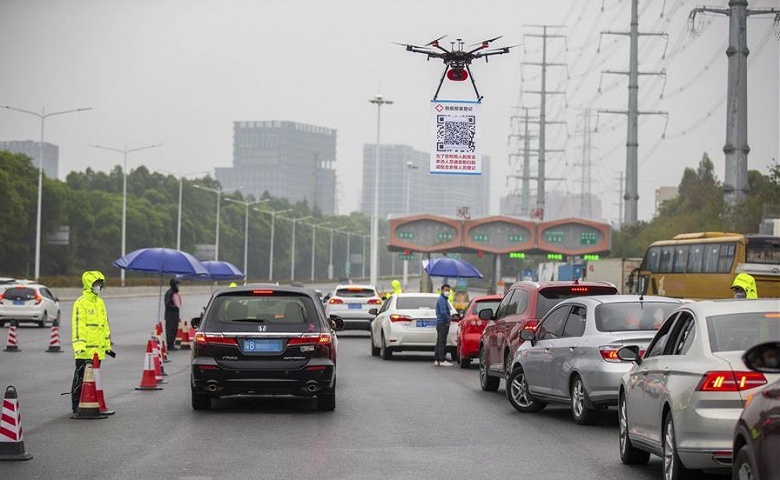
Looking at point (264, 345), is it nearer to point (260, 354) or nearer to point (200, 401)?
point (260, 354)

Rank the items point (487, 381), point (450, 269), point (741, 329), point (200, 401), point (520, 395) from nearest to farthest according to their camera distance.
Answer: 1. point (741, 329)
2. point (200, 401)
3. point (520, 395)
4. point (487, 381)
5. point (450, 269)

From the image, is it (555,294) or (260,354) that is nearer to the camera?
(260,354)

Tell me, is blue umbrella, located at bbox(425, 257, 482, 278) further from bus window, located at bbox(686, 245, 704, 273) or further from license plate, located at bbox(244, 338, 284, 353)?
license plate, located at bbox(244, 338, 284, 353)

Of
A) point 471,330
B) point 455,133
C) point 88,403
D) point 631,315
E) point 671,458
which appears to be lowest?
point 88,403

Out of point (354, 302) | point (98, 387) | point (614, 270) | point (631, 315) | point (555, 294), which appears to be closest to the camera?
point (631, 315)

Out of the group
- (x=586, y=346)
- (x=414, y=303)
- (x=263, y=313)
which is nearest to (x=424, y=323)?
(x=414, y=303)
